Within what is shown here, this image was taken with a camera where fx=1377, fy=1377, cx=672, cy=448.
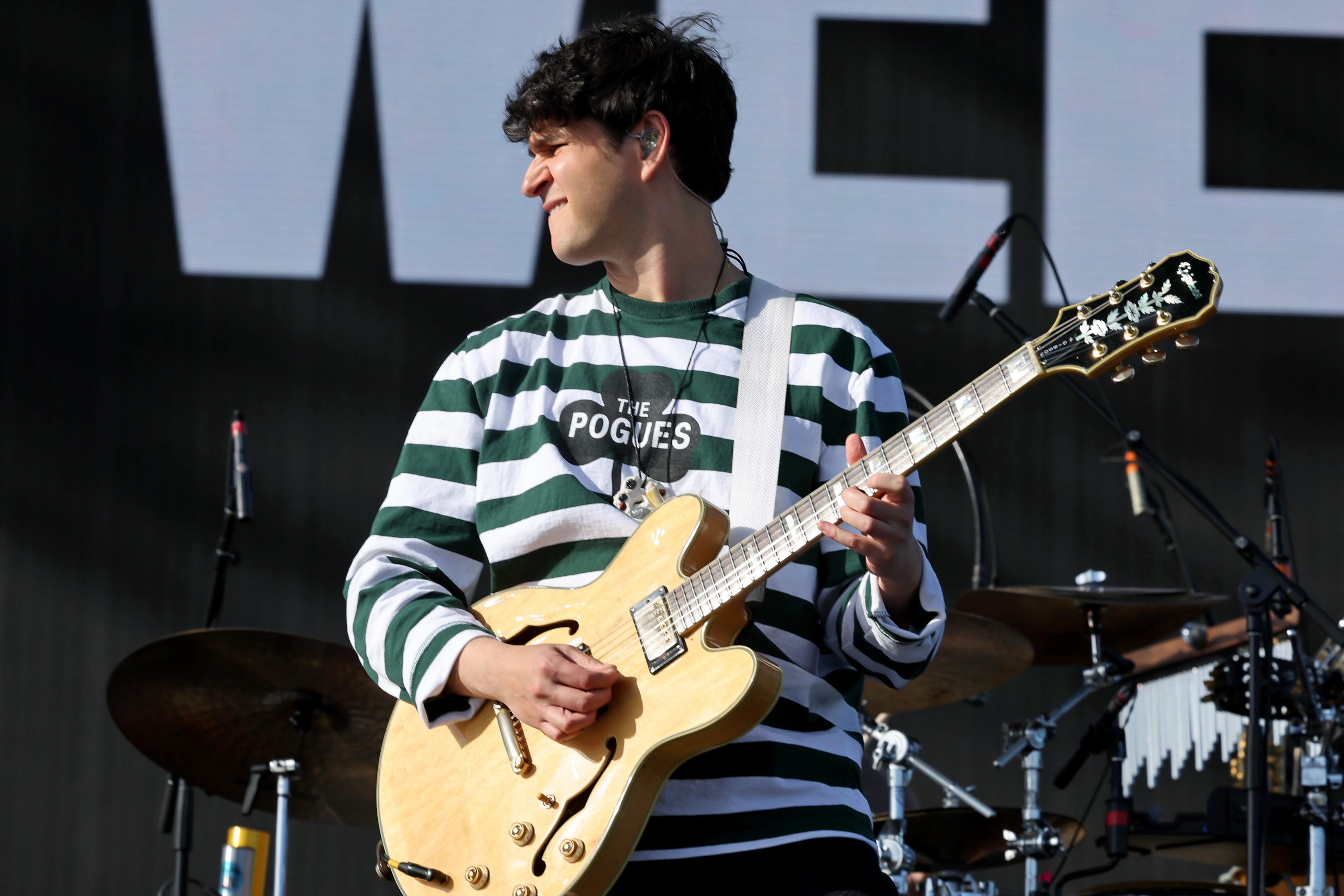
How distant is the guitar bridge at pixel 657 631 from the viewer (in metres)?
1.67

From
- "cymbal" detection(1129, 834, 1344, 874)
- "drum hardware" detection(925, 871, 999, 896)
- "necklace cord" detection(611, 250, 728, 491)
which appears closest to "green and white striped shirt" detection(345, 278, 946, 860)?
"necklace cord" detection(611, 250, 728, 491)

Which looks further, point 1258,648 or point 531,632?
point 1258,648

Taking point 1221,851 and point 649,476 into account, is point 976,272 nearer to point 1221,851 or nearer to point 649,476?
point 1221,851

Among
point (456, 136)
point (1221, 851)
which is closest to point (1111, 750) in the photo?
point (1221, 851)

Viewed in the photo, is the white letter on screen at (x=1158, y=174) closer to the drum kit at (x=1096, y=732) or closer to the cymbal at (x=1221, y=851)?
the drum kit at (x=1096, y=732)

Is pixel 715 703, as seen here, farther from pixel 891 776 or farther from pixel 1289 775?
pixel 1289 775

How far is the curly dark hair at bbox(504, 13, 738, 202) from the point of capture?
6.45 feet

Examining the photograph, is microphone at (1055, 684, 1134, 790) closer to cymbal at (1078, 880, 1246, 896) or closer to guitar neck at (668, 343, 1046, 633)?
cymbal at (1078, 880, 1246, 896)

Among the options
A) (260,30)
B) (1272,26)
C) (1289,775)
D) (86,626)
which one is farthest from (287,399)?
(1272,26)

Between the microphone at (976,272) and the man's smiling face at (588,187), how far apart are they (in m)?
1.64

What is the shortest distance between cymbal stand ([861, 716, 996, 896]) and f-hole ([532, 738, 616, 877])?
166cm

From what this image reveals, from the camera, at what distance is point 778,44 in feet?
15.9

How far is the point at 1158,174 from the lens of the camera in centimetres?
482

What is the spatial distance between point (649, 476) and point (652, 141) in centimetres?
50
